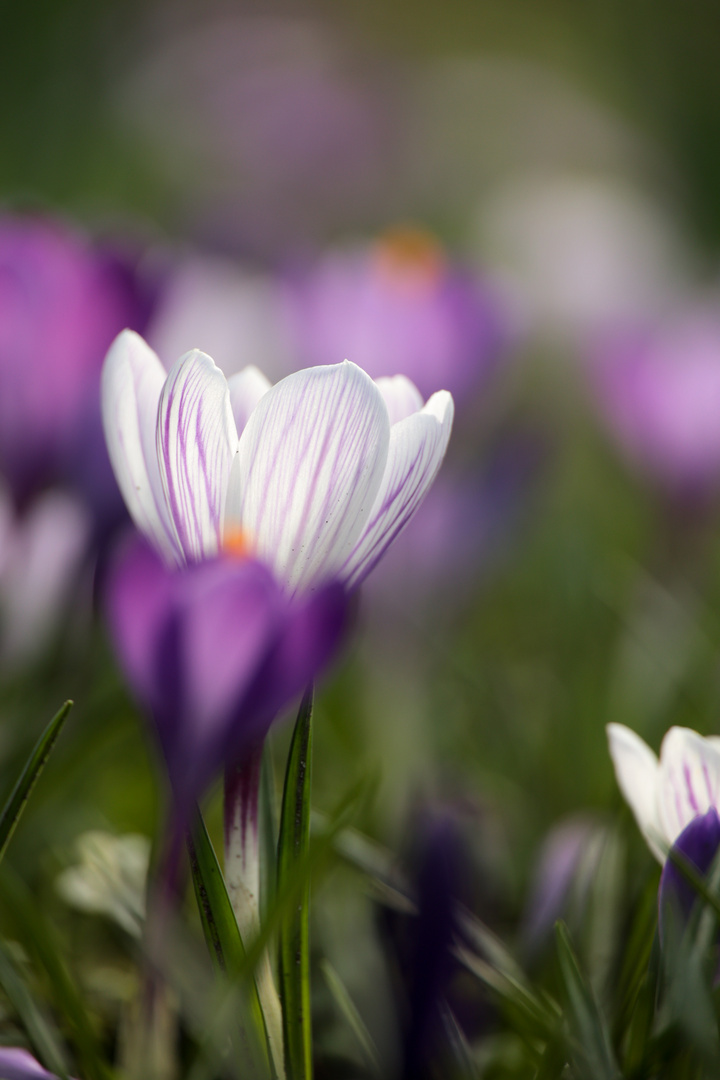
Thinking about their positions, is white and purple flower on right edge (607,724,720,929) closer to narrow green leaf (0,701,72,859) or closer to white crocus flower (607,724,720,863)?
white crocus flower (607,724,720,863)

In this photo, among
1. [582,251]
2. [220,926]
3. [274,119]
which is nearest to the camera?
[220,926]

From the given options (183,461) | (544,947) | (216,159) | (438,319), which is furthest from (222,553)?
(216,159)

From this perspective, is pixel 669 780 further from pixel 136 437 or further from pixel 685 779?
pixel 136 437

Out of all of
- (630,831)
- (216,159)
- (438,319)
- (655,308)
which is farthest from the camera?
(216,159)

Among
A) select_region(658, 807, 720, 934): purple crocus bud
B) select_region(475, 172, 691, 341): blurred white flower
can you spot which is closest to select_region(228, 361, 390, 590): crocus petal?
select_region(658, 807, 720, 934): purple crocus bud

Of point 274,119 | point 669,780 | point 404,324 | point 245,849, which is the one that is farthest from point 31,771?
point 274,119

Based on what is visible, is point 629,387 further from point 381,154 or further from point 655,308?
point 381,154
